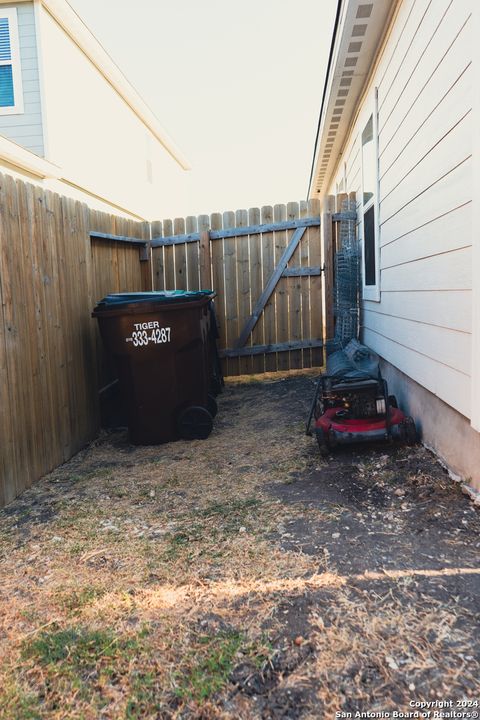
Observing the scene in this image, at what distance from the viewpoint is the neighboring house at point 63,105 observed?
827cm

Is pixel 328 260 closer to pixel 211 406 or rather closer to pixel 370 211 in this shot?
pixel 370 211

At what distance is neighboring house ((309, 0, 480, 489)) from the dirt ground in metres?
0.60

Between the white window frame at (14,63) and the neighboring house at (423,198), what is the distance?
5.36 meters

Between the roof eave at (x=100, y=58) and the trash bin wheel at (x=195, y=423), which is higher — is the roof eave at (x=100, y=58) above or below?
above

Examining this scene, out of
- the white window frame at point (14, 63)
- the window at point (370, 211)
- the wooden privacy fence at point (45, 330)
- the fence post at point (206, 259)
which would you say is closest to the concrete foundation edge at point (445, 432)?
the window at point (370, 211)

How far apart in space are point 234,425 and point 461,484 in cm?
268

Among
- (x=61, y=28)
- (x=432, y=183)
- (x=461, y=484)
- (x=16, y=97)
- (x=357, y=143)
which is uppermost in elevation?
(x=61, y=28)

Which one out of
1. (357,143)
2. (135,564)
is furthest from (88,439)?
(357,143)

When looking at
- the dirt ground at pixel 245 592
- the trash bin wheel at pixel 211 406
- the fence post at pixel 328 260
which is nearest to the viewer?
the dirt ground at pixel 245 592

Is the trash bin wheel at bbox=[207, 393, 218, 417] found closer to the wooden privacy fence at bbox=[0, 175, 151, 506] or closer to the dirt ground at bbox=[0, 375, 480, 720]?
the wooden privacy fence at bbox=[0, 175, 151, 506]

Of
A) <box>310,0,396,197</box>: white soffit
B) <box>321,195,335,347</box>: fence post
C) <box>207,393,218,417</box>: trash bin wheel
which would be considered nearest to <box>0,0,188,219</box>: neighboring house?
<box>310,0,396,197</box>: white soffit

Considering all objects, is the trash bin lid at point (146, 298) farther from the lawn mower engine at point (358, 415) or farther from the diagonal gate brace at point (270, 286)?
the diagonal gate brace at point (270, 286)

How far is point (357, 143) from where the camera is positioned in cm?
692

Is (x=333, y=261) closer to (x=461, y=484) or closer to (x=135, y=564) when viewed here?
(x=461, y=484)
